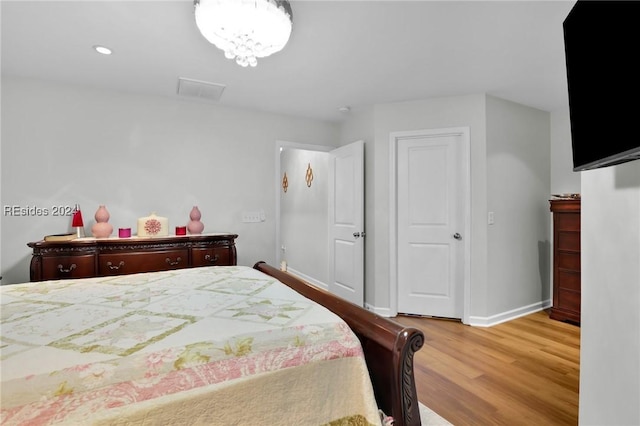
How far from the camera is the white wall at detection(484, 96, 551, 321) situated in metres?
3.32

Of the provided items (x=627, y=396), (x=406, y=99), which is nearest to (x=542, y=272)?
(x=406, y=99)

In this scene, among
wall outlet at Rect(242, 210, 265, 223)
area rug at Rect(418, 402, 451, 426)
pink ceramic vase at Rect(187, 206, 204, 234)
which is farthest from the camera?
wall outlet at Rect(242, 210, 265, 223)

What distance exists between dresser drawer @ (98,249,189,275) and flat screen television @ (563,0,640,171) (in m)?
3.00

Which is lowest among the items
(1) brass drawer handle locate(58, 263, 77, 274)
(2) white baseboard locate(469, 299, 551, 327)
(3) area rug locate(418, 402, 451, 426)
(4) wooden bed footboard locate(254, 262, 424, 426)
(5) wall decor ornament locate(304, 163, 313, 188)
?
(3) area rug locate(418, 402, 451, 426)

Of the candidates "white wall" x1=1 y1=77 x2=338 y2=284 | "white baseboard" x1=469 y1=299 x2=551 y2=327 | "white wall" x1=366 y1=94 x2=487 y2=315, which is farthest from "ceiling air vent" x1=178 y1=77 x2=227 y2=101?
"white baseboard" x1=469 y1=299 x2=551 y2=327

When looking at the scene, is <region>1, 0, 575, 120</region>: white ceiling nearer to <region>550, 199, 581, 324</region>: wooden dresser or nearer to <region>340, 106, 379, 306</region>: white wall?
<region>340, 106, 379, 306</region>: white wall

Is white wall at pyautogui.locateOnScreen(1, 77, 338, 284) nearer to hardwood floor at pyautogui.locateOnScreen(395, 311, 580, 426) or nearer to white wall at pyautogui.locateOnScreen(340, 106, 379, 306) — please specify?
white wall at pyautogui.locateOnScreen(340, 106, 379, 306)

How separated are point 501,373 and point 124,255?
10.5ft

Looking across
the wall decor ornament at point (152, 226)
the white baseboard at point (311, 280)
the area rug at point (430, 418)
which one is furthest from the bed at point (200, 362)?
the white baseboard at point (311, 280)

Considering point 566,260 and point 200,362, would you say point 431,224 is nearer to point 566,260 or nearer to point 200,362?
point 566,260

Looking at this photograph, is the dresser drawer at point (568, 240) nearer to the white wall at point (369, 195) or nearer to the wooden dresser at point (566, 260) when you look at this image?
the wooden dresser at point (566, 260)

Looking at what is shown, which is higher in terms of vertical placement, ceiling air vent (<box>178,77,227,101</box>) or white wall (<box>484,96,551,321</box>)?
ceiling air vent (<box>178,77,227,101</box>)

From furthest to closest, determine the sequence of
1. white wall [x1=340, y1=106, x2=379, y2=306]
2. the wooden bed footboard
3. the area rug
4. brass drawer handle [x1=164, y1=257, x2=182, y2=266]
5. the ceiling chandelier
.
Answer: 1. white wall [x1=340, y1=106, x2=379, y2=306]
2. brass drawer handle [x1=164, y1=257, x2=182, y2=266]
3. the area rug
4. the ceiling chandelier
5. the wooden bed footboard

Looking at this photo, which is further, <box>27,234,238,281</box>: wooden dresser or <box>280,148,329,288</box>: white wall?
<box>280,148,329,288</box>: white wall
